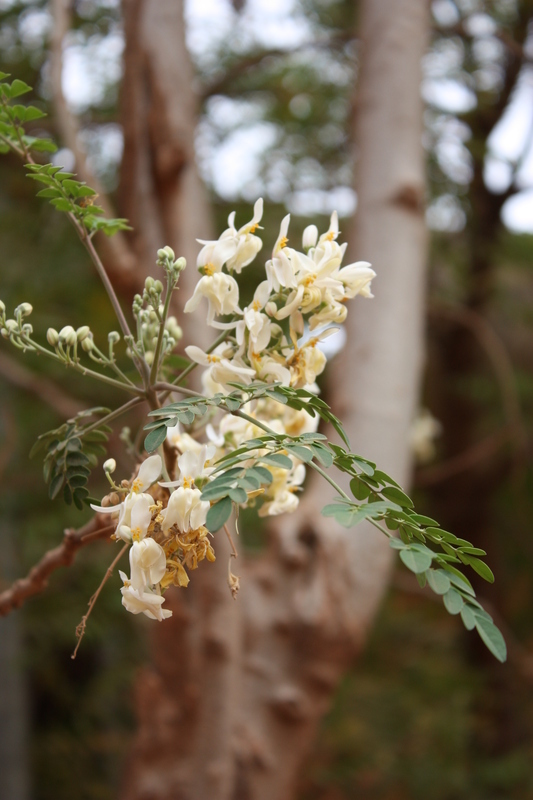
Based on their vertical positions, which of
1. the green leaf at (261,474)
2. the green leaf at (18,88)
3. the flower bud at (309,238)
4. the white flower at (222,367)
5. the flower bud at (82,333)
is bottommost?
the green leaf at (261,474)

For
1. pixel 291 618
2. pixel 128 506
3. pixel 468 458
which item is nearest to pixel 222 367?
pixel 128 506

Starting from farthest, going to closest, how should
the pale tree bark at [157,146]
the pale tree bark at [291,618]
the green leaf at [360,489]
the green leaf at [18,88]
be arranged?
the pale tree bark at [157,146] < the pale tree bark at [291,618] < the green leaf at [18,88] < the green leaf at [360,489]

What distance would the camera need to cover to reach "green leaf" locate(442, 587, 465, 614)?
1.54 ft

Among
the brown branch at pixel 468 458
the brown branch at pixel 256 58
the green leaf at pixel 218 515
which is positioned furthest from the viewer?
the brown branch at pixel 468 458

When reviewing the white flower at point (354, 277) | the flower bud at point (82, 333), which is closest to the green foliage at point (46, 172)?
the flower bud at point (82, 333)

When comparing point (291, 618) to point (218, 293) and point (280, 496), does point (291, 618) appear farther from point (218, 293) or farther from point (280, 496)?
→ point (218, 293)

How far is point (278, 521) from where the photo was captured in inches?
65.9

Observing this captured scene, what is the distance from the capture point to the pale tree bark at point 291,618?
157cm

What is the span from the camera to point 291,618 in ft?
5.24

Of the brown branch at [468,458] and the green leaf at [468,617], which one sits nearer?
the green leaf at [468,617]

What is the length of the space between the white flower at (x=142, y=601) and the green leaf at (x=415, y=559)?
0.16m

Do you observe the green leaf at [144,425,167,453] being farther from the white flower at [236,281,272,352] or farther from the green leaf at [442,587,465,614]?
the green leaf at [442,587,465,614]

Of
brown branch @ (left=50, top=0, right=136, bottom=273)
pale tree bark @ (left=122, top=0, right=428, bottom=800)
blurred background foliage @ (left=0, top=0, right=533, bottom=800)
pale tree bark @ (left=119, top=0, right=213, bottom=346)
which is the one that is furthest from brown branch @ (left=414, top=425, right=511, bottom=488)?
brown branch @ (left=50, top=0, right=136, bottom=273)

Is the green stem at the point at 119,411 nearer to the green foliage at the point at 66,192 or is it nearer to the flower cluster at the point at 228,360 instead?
the flower cluster at the point at 228,360
